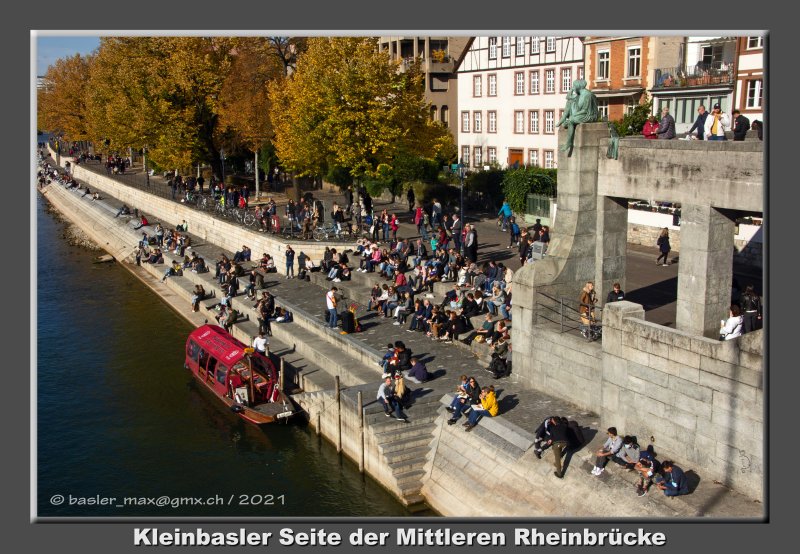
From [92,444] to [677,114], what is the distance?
28.6 meters

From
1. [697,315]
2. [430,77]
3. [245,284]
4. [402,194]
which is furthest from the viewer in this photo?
[430,77]

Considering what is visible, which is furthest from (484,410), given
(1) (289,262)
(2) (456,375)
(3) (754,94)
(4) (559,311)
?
(3) (754,94)

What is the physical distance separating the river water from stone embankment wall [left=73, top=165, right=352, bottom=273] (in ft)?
21.9

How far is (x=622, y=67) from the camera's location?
1752 inches

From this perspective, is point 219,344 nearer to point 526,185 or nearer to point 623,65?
point 526,185

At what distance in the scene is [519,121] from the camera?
52.2 m

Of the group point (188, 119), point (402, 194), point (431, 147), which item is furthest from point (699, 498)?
point (188, 119)

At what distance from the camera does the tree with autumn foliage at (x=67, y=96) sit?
297 feet

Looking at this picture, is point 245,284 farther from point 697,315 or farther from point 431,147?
point 697,315

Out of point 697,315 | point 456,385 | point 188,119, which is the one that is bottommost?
point 456,385

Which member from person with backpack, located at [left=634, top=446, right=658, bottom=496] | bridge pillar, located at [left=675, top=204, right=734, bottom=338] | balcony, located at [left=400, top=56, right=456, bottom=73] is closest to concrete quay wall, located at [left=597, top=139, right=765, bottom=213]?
bridge pillar, located at [left=675, top=204, right=734, bottom=338]

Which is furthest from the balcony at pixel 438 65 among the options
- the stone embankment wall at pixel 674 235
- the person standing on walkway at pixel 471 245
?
the person standing on walkway at pixel 471 245

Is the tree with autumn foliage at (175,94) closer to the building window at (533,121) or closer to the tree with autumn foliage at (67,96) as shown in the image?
the building window at (533,121)

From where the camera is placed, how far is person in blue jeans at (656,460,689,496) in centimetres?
1819
